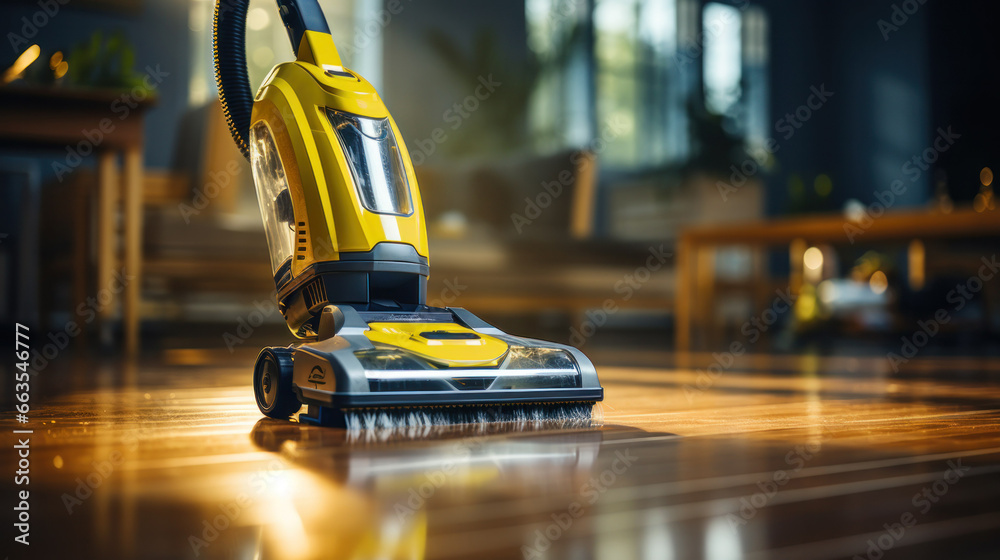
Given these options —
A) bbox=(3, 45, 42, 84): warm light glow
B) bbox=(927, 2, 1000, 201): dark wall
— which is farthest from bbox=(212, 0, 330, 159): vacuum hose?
bbox=(927, 2, 1000, 201): dark wall

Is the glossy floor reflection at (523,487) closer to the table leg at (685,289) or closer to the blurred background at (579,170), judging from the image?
the blurred background at (579,170)

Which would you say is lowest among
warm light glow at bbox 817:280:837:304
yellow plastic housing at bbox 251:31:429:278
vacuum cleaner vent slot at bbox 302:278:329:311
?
warm light glow at bbox 817:280:837:304

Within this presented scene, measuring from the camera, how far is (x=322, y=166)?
36.3 inches

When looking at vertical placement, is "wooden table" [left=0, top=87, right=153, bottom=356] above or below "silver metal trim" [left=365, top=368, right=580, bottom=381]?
above

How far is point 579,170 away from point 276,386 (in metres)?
3.05

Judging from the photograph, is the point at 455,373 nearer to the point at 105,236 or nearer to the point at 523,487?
the point at 523,487

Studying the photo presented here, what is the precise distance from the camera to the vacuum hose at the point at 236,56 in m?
1.07

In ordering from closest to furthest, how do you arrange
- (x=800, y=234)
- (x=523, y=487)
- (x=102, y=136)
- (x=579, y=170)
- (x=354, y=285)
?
1. (x=523, y=487)
2. (x=354, y=285)
3. (x=102, y=136)
4. (x=800, y=234)
5. (x=579, y=170)

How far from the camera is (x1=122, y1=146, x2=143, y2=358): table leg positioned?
2178 millimetres

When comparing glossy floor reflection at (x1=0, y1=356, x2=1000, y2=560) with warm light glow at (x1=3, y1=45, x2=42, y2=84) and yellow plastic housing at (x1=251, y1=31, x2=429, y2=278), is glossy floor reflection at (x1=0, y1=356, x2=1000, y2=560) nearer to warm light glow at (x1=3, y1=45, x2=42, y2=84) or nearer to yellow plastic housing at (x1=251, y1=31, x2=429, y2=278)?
yellow plastic housing at (x1=251, y1=31, x2=429, y2=278)

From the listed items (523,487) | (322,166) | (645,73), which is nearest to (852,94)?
(645,73)

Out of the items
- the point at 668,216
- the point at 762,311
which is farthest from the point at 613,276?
the point at 668,216

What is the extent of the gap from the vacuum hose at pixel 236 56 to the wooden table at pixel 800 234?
6.63ft

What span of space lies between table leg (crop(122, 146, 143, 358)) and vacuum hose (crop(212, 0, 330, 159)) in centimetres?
125
